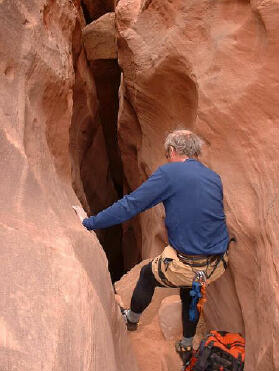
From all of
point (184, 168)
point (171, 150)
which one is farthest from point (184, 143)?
point (184, 168)

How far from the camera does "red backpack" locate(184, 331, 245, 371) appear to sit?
246 cm

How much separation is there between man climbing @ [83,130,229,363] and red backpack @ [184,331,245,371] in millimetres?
396

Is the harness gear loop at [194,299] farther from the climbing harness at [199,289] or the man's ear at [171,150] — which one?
the man's ear at [171,150]

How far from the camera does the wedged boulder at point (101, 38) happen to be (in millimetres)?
7496

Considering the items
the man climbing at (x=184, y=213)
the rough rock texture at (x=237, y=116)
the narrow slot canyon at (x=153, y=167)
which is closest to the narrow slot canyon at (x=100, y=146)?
the narrow slot canyon at (x=153, y=167)

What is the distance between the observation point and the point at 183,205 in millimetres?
2523

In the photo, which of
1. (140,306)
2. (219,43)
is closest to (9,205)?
(140,306)

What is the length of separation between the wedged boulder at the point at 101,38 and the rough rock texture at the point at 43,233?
388 cm

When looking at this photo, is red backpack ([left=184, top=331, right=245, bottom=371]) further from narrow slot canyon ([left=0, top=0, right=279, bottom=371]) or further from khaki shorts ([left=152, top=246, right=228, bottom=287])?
khaki shorts ([left=152, top=246, right=228, bottom=287])

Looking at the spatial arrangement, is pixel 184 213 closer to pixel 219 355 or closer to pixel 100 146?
pixel 219 355

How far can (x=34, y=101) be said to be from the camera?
9.78ft

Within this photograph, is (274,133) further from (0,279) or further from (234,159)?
(0,279)

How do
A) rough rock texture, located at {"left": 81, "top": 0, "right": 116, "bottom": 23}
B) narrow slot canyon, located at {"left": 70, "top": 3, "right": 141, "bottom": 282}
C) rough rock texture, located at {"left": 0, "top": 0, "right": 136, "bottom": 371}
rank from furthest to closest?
rough rock texture, located at {"left": 81, "top": 0, "right": 116, "bottom": 23} < narrow slot canyon, located at {"left": 70, "top": 3, "right": 141, "bottom": 282} < rough rock texture, located at {"left": 0, "top": 0, "right": 136, "bottom": 371}

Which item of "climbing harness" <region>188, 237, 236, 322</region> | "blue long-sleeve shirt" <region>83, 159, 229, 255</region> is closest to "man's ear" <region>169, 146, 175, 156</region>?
"blue long-sleeve shirt" <region>83, 159, 229, 255</region>
